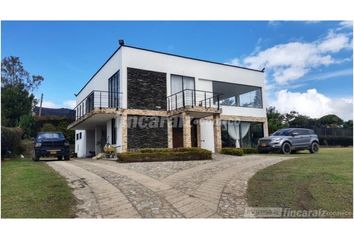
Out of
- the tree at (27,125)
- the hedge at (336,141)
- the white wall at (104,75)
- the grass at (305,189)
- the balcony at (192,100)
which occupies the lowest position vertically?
the grass at (305,189)

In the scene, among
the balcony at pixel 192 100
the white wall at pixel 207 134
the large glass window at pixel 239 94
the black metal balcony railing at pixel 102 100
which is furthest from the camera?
the large glass window at pixel 239 94

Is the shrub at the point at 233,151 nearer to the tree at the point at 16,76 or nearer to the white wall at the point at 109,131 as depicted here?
the white wall at the point at 109,131

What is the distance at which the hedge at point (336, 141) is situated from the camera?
1292 cm

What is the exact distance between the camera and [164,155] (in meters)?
12.4

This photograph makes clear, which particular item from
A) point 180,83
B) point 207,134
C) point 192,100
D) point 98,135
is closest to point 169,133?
point 192,100

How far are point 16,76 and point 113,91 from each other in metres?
5.72

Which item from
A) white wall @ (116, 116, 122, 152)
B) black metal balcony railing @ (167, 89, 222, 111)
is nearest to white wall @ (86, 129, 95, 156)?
white wall @ (116, 116, 122, 152)

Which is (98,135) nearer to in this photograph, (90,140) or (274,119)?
(90,140)

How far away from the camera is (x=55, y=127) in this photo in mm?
23219

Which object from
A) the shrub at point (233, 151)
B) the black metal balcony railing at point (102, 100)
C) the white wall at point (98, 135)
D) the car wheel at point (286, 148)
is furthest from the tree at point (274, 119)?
the white wall at point (98, 135)

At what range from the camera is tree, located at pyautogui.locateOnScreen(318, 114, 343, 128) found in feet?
33.5

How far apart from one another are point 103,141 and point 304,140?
37.4 feet

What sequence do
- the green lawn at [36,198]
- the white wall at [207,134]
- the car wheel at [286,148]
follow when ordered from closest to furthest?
the green lawn at [36,198]
the car wheel at [286,148]
the white wall at [207,134]
